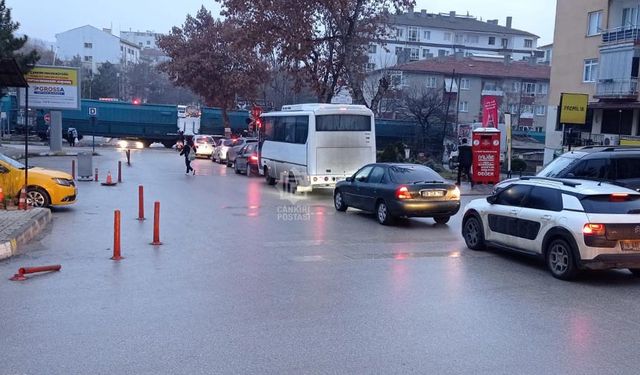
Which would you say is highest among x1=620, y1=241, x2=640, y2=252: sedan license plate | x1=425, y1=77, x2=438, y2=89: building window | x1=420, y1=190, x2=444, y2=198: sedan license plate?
x1=425, y1=77, x2=438, y2=89: building window

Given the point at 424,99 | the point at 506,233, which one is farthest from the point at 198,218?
the point at 424,99

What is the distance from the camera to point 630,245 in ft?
28.8

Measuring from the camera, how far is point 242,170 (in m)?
30.9

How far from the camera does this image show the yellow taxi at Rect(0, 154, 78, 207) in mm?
14797

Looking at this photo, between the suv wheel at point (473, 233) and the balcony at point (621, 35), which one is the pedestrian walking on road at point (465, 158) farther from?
the balcony at point (621, 35)

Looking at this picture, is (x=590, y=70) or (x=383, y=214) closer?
(x=383, y=214)

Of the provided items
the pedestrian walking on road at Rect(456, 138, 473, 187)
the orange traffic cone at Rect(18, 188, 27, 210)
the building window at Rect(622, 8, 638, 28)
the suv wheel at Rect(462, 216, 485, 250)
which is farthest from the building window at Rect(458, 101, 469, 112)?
the orange traffic cone at Rect(18, 188, 27, 210)

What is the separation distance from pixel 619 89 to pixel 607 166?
936 inches

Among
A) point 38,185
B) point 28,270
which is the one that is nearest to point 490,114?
point 38,185

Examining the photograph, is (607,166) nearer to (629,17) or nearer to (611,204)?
(611,204)

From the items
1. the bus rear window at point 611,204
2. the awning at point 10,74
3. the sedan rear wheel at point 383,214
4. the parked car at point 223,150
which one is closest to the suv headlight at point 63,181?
the awning at point 10,74

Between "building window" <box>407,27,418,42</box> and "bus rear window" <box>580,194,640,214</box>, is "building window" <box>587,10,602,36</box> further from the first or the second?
"building window" <box>407,27,418,42</box>

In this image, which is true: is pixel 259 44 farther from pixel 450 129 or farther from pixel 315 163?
pixel 450 129

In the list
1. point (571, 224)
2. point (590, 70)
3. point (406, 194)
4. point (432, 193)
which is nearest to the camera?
point (571, 224)
